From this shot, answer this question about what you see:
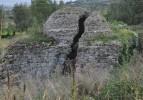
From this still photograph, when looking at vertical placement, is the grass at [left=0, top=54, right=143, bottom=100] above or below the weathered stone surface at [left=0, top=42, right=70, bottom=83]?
above

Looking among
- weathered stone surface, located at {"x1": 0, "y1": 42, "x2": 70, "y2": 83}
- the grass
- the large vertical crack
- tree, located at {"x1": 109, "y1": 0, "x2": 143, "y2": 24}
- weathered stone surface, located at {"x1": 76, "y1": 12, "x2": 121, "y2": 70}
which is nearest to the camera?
the grass

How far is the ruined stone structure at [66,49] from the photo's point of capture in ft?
29.4

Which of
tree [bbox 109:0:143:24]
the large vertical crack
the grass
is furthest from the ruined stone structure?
tree [bbox 109:0:143:24]

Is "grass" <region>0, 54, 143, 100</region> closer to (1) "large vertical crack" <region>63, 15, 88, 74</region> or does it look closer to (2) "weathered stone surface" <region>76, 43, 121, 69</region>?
(2) "weathered stone surface" <region>76, 43, 121, 69</region>

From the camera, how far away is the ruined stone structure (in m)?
8.95

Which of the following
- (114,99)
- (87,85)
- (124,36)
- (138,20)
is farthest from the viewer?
(138,20)

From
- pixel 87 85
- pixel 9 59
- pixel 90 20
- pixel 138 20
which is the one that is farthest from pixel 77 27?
pixel 138 20

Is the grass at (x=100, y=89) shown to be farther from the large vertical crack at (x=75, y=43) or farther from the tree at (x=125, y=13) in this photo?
the tree at (x=125, y=13)

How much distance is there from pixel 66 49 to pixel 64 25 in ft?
2.41

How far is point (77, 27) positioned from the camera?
9.96m

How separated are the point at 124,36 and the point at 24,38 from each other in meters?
2.32

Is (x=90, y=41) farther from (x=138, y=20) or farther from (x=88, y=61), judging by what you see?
(x=138, y=20)

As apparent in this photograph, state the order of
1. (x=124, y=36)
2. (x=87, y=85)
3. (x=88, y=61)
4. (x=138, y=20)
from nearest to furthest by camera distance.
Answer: (x=87, y=85) < (x=88, y=61) < (x=124, y=36) < (x=138, y=20)

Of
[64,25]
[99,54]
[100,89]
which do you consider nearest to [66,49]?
[64,25]
